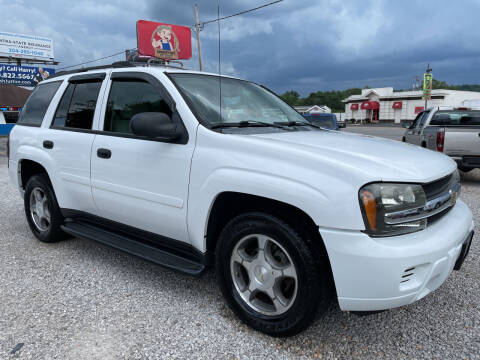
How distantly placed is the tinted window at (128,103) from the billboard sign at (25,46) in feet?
151

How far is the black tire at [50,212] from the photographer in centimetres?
404

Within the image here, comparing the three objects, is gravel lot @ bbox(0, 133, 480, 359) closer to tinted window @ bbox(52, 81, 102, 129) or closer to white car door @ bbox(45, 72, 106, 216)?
white car door @ bbox(45, 72, 106, 216)

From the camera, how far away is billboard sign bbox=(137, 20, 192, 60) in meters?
31.2

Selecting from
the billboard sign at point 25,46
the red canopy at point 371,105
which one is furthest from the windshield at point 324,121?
the red canopy at point 371,105

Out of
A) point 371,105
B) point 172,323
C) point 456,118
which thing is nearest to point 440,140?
point 456,118

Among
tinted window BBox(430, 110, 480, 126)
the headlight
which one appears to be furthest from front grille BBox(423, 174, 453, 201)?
tinted window BBox(430, 110, 480, 126)

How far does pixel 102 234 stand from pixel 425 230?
266 cm

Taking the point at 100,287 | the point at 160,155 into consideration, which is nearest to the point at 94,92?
the point at 160,155

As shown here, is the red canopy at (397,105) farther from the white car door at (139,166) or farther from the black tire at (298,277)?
the black tire at (298,277)

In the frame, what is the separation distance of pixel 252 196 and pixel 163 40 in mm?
33077

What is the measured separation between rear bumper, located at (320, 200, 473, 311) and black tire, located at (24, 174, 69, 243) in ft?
10.2

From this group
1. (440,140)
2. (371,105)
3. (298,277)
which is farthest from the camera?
(371,105)

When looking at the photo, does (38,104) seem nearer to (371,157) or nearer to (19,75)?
(371,157)

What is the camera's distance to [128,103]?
10.7ft
